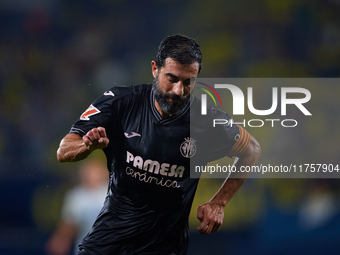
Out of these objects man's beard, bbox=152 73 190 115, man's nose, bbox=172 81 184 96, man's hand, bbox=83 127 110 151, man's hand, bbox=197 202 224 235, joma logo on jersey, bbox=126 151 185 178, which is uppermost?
man's nose, bbox=172 81 184 96

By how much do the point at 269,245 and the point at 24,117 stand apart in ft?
13.4

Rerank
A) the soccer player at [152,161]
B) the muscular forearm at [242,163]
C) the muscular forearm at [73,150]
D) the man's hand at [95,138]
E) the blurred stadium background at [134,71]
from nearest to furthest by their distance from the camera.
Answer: the man's hand at [95,138]
the muscular forearm at [73,150]
the soccer player at [152,161]
the muscular forearm at [242,163]
the blurred stadium background at [134,71]

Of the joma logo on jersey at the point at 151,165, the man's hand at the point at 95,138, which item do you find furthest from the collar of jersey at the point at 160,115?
the man's hand at the point at 95,138

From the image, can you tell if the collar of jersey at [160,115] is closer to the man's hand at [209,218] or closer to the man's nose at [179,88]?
the man's nose at [179,88]

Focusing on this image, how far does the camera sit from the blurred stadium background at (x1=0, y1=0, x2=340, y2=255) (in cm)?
594

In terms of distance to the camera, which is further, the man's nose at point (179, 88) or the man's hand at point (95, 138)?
the man's nose at point (179, 88)

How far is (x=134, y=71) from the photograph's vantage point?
23.3ft

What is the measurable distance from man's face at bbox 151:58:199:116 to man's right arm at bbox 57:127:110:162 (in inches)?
25.6

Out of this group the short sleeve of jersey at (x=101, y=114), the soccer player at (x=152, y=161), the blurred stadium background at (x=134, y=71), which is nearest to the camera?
the short sleeve of jersey at (x=101, y=114)

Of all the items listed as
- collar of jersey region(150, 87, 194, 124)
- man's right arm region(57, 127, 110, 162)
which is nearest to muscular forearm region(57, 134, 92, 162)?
man's right arm region(57, 127, 110, 162)

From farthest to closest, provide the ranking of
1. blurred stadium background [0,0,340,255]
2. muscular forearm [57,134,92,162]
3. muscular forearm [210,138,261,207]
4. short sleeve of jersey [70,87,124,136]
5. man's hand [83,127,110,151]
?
blurred stadium background [0,0,340,255] → muscular forearm [210,138,261,207] → short sleeve of jersey [70,87,124,136] → muscular forearm [57,134,92,162] → man's hand [83,127,110,151]

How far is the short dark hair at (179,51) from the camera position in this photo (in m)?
3.08

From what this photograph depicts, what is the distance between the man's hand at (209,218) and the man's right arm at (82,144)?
3.20 feet

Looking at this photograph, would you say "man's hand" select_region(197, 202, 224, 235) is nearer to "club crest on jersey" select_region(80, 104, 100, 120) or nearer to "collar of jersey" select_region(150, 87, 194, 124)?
"collar of jersey" select_region(150, 87, 194, 124)
